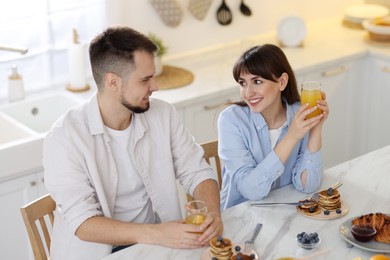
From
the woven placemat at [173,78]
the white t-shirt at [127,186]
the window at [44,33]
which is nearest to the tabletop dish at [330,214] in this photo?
the white t-shirt at [127,186]

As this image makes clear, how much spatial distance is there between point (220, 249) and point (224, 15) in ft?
Result: 7.88

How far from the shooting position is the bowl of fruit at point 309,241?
2.28m

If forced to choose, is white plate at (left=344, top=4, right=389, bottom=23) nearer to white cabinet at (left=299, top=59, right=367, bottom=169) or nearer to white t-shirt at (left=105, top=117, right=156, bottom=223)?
white cabinet at (left=299, top=59, right=367, bottom=169)

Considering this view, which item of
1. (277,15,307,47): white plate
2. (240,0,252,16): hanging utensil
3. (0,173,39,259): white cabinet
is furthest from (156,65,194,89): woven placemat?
(0,173,39,259): white cabinet

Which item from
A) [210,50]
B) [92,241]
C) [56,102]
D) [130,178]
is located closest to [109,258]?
[92,241]

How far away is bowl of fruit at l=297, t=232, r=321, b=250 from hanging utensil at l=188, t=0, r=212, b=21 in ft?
7.11

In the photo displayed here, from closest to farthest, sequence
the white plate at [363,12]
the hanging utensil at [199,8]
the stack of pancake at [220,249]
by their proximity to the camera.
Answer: the stack of pancake at [220,249], the hanging utensil at [199,8], the white plate at [363,12]

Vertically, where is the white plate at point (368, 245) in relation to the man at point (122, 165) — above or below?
below

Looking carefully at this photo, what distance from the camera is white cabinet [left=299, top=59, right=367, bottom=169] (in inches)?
170

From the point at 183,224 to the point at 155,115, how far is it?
50 centimetres

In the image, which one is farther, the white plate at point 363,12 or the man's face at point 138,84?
the white plate at point 363,12

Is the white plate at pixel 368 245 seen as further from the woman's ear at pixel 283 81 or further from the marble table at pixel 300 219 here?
the woman's ear at pixel 283 81

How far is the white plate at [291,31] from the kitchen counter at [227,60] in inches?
2.2

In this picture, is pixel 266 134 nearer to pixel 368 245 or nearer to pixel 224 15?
pixel 368 245
